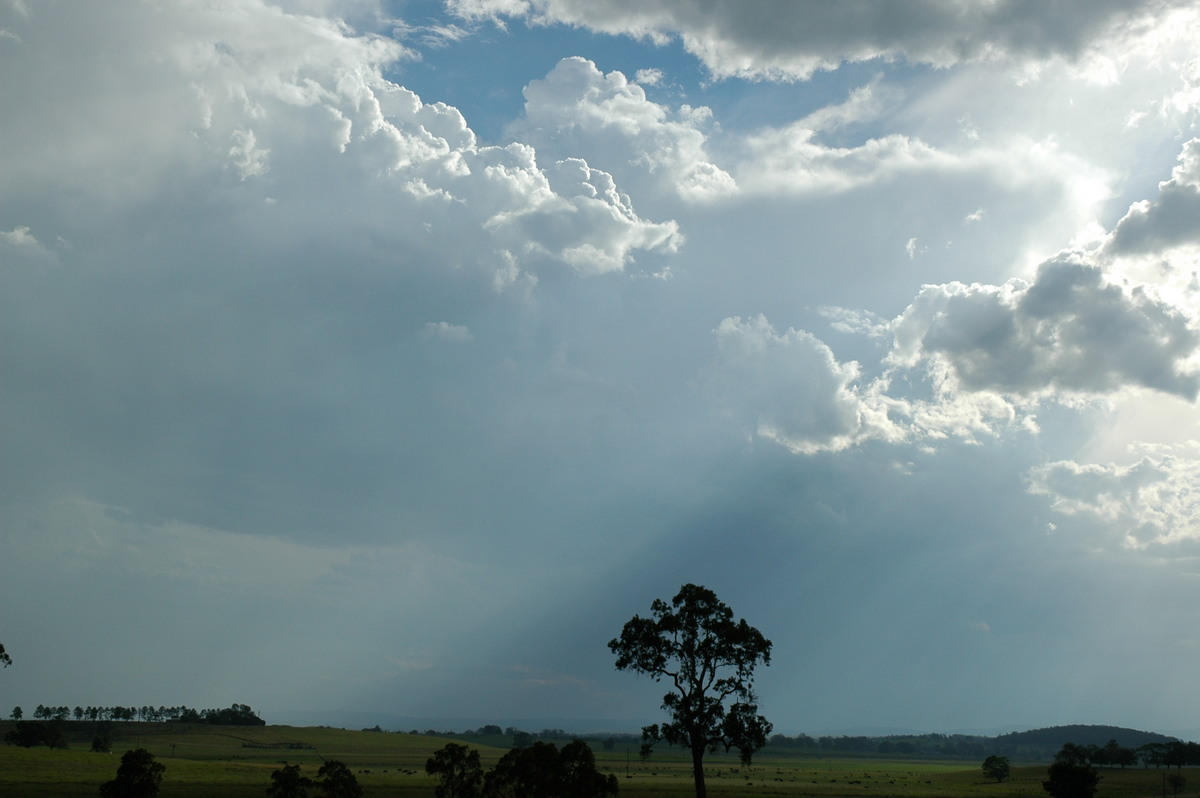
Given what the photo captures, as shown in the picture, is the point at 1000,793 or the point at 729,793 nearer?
the point at 729,793

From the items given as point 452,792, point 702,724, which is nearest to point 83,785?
point 452,792

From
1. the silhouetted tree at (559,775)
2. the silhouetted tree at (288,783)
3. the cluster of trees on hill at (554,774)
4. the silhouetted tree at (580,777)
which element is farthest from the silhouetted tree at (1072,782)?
the silhouetted tree at (288,783)

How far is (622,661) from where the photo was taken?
220 ft

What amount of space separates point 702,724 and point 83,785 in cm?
6906

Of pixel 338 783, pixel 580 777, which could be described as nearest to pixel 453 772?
pixel 338 783

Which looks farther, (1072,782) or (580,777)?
(1072,782)

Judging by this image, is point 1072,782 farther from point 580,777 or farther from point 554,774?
point 554,774

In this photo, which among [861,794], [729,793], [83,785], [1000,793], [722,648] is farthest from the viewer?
[1000,793]

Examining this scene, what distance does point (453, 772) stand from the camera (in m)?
72.9

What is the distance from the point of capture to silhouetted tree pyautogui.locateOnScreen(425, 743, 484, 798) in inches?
2808

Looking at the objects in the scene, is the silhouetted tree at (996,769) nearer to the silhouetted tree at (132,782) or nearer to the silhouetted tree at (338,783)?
the silhouetted tree at (338,783)

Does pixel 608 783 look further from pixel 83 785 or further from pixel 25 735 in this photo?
pixel 25 735

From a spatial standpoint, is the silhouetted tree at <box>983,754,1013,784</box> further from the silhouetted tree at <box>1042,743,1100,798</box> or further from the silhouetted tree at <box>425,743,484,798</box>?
the silhouetted tree at <box>425,743,484,798</box>

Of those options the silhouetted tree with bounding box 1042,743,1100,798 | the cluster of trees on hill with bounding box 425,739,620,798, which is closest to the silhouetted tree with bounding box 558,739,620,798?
the cluster of trees on hill with bounding box 425,739,620,798
